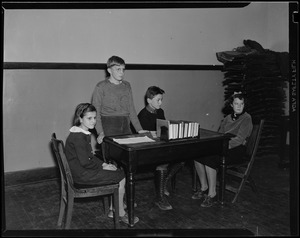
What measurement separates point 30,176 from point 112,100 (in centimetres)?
208

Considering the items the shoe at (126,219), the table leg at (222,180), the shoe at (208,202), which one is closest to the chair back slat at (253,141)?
the table leg at (222,180)

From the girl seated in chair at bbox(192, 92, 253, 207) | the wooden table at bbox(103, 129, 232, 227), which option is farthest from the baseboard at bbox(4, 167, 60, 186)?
the girl seated in chair at bbox(192, 92, 253, 207)

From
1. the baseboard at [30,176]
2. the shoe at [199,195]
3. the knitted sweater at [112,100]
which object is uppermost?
the knitted sweater at [112,100]

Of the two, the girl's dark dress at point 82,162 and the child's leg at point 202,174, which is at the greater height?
the girl's dark dress at point 82,162

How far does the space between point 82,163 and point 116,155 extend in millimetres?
425

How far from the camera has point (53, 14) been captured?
527 cm

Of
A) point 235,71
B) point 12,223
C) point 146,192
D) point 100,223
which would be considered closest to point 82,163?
point 100,223

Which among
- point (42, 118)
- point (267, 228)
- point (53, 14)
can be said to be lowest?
point (267, 228)

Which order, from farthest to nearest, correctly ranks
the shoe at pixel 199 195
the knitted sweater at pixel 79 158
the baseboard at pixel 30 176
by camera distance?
the baseboard at pixel 30 176 < the shoe at pixel 199 195 < the knitted sweater at pixel 79 158

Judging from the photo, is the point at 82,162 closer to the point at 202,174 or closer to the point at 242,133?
the point at 202,174

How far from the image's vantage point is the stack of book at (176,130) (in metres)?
3.68

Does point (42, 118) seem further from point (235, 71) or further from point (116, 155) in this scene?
point (235, 71)

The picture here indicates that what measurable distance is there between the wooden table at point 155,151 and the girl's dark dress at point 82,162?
241 millimetres

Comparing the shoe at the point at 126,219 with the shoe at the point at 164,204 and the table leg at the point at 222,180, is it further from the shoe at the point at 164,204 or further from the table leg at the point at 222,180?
the table leg at the point at 222,180
